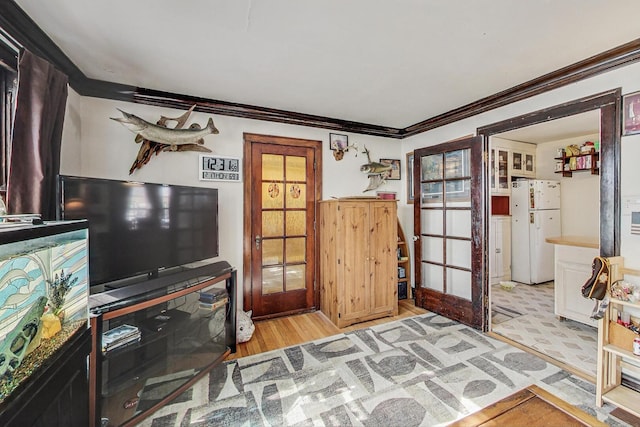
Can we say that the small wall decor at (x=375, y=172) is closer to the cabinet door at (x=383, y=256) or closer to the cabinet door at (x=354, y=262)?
the cabinet door at (x=383, y=256)

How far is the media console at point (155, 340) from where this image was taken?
1.55 meters

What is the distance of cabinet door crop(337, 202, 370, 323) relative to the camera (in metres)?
2.93

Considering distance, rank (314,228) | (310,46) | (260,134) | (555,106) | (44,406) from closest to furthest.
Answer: (44,406) → (310,46) → (555,106) → (260,134) → (314,228)

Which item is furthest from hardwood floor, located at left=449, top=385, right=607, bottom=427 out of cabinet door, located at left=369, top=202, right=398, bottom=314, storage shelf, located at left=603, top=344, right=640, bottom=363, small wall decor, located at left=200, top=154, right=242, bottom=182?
small wall decor, located at left=200, top=154, right=242, bottom=182

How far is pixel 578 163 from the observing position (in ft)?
13.7

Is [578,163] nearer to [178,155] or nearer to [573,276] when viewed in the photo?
[573,276]

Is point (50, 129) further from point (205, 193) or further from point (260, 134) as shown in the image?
point (260, 134)

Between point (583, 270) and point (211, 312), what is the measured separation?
3.66 meters

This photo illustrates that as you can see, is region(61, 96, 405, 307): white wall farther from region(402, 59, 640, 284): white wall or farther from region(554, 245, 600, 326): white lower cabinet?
region(554, 245, 600, 326): white lower cabinet

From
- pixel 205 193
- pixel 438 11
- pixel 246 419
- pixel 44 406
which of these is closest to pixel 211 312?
pixel 246 419

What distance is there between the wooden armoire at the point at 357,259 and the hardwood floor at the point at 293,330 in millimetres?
86

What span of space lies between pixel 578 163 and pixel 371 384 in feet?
15.4

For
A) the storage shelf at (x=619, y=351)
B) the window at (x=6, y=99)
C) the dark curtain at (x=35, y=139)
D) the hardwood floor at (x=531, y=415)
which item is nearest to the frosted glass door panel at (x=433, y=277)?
the storage shelf at (x=619, y=351)

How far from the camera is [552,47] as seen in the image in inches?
73.1
